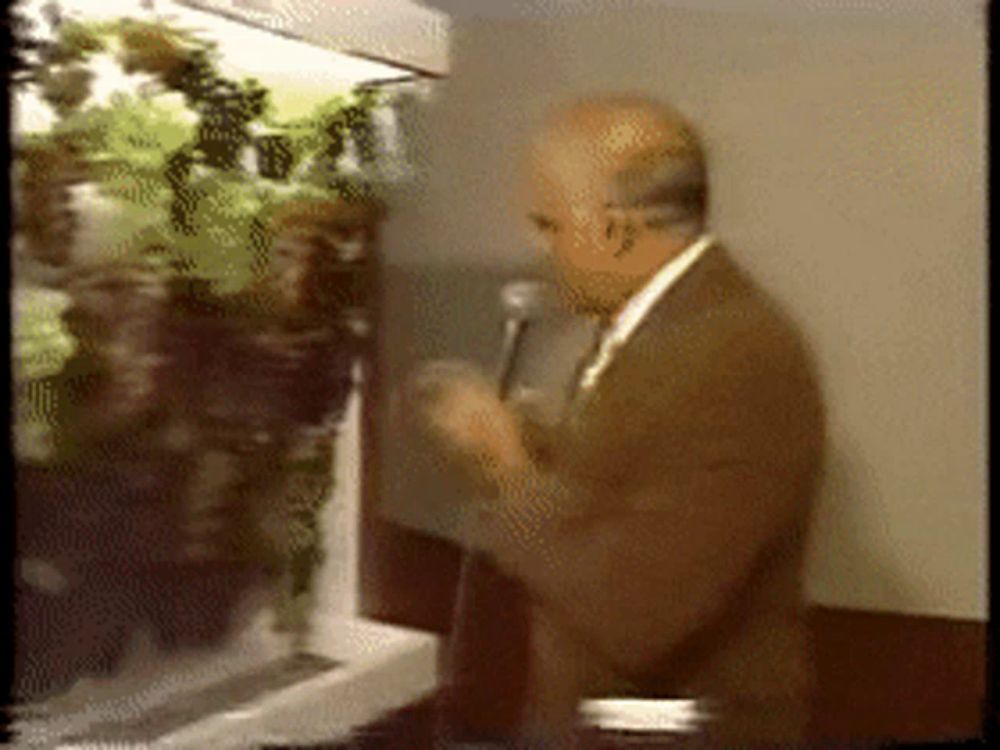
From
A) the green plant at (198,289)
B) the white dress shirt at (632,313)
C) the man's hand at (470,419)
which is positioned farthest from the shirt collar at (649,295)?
the green plant at (198,289)

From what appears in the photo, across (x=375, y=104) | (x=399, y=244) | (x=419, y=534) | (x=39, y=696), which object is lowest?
(x=39, y=696)

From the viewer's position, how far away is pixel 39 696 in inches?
44.3

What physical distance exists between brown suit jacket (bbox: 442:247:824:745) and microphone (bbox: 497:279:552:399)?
0.19ft

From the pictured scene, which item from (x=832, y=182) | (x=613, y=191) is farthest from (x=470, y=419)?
(x=832, y=182)

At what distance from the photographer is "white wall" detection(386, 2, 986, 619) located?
1.11 m

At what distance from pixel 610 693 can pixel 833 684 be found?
0.59 ft

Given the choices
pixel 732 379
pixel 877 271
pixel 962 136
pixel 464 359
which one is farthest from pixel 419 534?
pixel 962 136

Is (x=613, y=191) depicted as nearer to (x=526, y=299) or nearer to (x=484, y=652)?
(x=526, y=299)

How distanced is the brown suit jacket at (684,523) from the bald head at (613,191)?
0.04m

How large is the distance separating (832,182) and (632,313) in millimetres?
189

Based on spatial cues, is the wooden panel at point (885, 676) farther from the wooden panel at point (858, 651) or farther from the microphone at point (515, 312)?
the microphone at point (515, 312)

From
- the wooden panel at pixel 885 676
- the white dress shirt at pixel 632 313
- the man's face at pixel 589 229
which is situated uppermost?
the man's face at pixel 589 229

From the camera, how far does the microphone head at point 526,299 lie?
1.11 m

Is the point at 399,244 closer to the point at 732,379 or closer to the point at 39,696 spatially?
the point at 732,379
